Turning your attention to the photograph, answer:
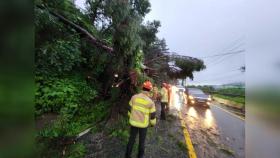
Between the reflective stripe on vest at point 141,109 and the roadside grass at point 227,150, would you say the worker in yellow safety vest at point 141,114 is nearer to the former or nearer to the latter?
the reflective stripe on vest at point 141,109

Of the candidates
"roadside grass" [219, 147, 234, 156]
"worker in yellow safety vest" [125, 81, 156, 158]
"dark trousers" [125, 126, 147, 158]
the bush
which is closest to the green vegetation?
the bush

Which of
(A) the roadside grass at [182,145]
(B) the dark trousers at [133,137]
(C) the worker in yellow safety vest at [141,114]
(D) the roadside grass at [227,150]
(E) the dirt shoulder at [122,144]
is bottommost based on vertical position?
(D) the roadside grass at [227,150]

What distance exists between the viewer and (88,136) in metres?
4.78

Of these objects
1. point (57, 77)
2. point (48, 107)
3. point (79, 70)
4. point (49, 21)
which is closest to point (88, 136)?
point (48, 107)

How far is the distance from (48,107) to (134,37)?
8.74 ft

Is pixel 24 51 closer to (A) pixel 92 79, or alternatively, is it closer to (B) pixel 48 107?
(B) pixel 48 107

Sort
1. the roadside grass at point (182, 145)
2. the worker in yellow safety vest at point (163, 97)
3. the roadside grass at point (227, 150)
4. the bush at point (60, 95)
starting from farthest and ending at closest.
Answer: the worker in yellow safety vest at point (163, 97)
the roadside grass at point (227, 150)
the roadside grass at point (182, 145)
the bush at point (60, 95)

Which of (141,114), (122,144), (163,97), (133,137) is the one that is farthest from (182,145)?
(163,97)

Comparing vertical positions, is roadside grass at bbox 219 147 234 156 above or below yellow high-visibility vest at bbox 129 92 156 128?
below

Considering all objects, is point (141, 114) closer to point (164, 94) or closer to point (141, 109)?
point (141, 109)

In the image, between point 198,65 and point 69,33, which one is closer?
point 69,33

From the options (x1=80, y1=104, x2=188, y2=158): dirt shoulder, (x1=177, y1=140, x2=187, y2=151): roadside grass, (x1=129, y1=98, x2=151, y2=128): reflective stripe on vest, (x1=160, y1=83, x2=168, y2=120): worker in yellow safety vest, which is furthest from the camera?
(x1=160, y1=83, x2=168, y2=120): worker in yellow safety vest

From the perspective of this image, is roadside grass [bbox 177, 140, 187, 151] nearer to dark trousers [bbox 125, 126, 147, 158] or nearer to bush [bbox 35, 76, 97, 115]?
dark trousers [bbox 125, 126, 147, 158]

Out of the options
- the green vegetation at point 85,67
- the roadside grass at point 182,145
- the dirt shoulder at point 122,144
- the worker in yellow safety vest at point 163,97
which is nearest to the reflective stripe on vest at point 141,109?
the dirt shoulder at point 122,144
